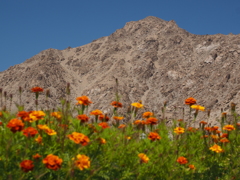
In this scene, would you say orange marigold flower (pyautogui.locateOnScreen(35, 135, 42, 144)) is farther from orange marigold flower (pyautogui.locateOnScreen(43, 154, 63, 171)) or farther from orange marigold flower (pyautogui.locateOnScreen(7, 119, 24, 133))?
orange marigold flower (pyautogui.locateOnScreen(43, 154, 63, 171))

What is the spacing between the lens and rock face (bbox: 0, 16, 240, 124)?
122125 mm

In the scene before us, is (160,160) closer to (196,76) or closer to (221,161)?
(221,161)

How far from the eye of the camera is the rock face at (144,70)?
122m

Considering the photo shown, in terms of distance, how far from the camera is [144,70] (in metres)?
152

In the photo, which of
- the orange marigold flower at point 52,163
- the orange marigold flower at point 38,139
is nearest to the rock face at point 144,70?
the orange marigold flower at point 38,139

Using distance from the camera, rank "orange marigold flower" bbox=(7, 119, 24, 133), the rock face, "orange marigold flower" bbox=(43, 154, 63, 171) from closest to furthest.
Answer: "orange marigold flower" bbox=(43, 154, 63, 171) → "orange marigold flower" bbox=(7, 119, 24, 133) → the rock face

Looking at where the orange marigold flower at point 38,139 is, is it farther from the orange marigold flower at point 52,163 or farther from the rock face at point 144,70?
the rock face at point 144,70

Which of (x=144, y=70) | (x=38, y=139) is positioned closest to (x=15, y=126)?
(x=38, y=139)

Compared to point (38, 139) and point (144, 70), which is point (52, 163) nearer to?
point (38, 139)

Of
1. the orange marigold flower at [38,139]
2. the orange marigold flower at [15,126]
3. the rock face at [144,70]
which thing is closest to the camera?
the orange marigold flower at [15,126]

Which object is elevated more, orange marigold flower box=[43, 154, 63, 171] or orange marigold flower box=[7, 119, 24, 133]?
orange marigold flower box=[7, 119, 24, 133]

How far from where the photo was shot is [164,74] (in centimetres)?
14500

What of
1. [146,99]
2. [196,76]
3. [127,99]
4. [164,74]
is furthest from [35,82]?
[196,76]

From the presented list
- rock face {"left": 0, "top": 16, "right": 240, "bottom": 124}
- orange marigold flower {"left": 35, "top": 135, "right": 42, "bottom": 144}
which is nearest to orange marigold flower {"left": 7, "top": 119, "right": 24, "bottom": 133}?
orange marigold flower {"left": 35, "top": 135, "right": 42, "bottom": 144}
